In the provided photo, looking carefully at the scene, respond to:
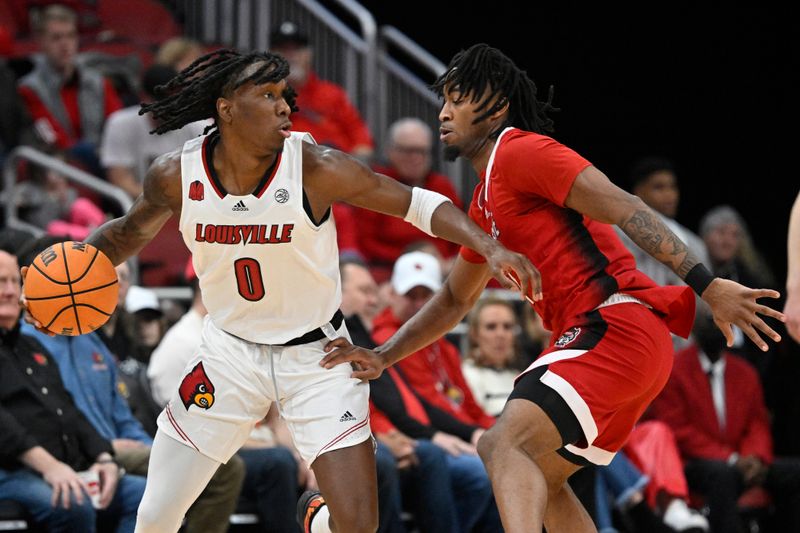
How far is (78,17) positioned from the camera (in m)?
11.1

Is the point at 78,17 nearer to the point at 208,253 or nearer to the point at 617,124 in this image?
the point at 617,124

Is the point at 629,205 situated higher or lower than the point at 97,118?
higher

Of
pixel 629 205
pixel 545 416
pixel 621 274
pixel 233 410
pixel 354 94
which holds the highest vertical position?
pixel 629 205

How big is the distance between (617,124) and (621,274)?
6807mm

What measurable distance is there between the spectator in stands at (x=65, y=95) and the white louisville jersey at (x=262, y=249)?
15.6 ft

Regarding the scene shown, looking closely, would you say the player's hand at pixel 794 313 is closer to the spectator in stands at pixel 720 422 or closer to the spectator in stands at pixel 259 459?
the spectator in stands at pixel 259 459

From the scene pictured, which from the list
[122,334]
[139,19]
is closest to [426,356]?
[122,334]

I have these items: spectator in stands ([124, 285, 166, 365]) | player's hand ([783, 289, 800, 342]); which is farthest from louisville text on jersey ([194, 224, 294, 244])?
spectator in stands ([124, 285, 166, 365])

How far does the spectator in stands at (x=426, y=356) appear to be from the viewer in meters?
7.83

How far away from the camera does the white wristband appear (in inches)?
191

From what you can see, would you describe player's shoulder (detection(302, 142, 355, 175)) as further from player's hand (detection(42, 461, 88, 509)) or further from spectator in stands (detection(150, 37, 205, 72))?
spectator in stands (detection(150, 37, 205, 72))

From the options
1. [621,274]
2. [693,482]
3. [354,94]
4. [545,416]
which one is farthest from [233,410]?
[354,94]

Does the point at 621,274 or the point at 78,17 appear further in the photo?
the point at 78,17

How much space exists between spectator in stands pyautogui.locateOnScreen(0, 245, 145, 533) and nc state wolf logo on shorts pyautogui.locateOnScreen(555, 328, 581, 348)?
2.61 metres
